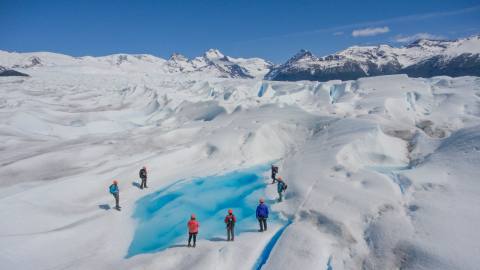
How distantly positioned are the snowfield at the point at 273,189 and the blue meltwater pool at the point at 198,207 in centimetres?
12

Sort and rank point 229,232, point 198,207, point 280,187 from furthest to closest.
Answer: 1. point 198,207
2. point 280,187
3. point 229,232

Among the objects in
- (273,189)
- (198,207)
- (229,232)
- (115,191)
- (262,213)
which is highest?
(115,191)

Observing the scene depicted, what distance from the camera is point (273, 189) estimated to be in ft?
63.9

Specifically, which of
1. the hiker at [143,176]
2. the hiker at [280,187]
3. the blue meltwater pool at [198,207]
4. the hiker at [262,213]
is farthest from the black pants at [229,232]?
the hiker at [143,176]

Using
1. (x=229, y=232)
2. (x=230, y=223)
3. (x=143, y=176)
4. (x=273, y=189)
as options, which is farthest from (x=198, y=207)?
(x=230, y=223)

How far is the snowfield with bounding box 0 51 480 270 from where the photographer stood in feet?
39.8

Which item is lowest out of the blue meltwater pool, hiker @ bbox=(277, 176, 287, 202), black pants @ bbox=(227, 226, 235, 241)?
the blue meltwater pool

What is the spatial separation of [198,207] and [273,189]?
14.3ft

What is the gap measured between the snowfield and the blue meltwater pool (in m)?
0.12

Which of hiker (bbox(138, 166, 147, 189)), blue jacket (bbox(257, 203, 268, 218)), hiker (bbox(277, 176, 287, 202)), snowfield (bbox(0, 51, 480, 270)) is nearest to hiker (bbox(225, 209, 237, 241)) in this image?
snowfield (bbox(0, 51, 480, 270))

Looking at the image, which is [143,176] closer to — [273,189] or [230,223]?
[273,189]

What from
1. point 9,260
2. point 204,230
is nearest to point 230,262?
point 204,230

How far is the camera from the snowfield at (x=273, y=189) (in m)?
12.1

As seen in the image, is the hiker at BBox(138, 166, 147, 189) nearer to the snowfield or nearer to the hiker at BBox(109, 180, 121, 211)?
the snowfield
